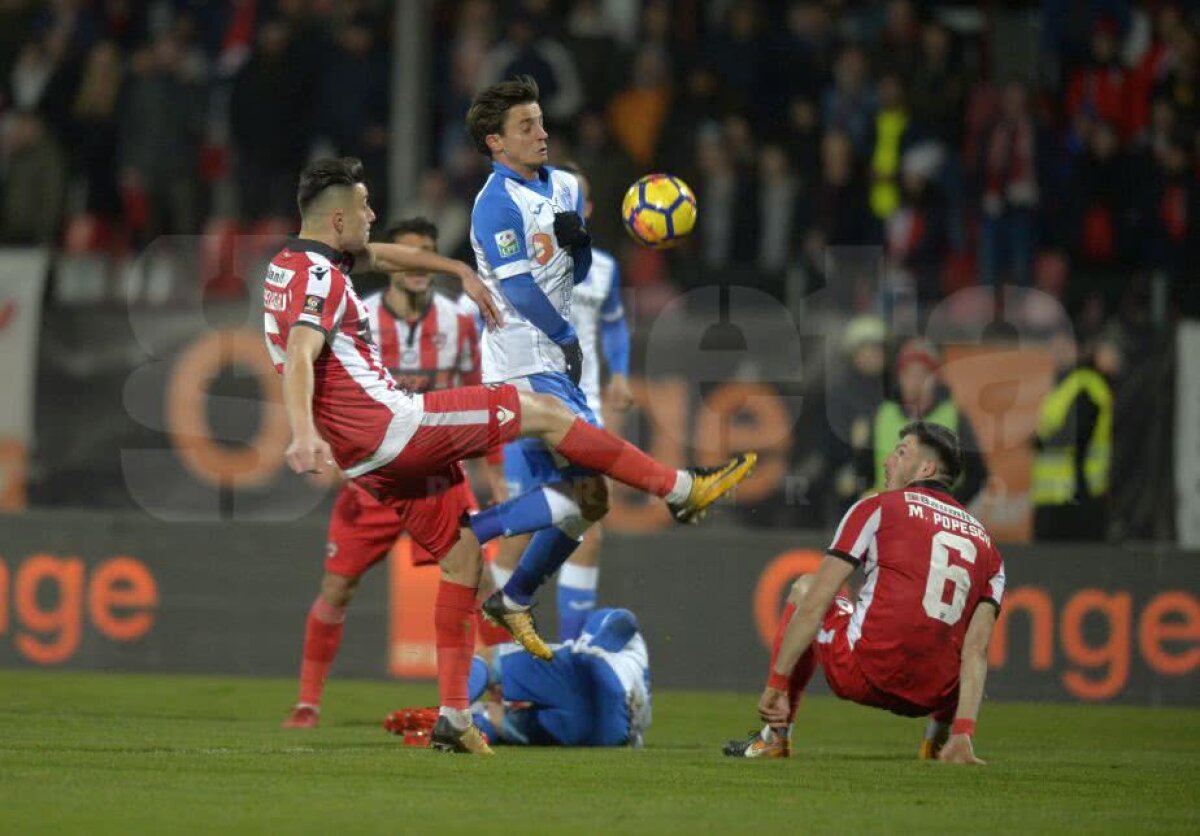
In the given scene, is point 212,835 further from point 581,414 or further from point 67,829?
point 581,414

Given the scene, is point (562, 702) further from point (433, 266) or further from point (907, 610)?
point (433, 266)

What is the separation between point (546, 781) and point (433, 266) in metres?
2.31

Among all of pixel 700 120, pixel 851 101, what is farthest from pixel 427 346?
pixel 851 101

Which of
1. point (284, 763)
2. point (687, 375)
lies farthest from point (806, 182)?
point (284, 763)

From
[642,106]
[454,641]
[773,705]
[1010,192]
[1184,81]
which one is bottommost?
[773,705]

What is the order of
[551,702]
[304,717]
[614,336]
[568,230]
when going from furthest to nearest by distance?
[614,336] < [304,717] < [551,702] < [568,230]

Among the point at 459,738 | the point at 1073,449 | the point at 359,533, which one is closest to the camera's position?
the point at 459,738

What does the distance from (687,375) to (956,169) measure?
4.10 meters

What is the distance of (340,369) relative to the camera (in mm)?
7859

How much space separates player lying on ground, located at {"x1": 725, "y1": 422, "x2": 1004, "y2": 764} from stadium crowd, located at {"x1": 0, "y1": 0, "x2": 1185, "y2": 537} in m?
6.52

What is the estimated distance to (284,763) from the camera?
7.49m

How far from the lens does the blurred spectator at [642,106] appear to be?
16.4 m

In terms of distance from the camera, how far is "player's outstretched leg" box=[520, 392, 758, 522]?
7.96 metres

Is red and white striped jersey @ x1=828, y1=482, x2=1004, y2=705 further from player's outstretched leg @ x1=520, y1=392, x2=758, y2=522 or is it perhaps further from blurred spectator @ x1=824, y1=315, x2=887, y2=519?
blurred spectator @ x1=824, y1=315, x2=887, y2=519
